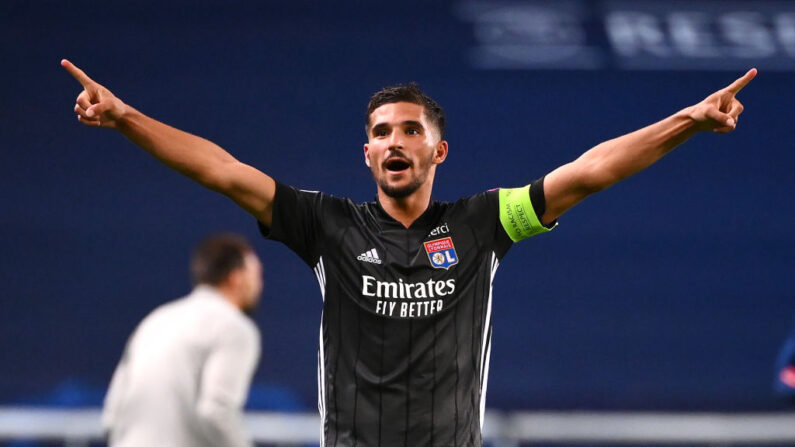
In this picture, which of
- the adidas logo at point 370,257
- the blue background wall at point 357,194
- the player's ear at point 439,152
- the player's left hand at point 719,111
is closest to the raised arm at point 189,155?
the adidas logo at point 370,257

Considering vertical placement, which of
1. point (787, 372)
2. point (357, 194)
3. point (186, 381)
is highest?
point (357, 194)

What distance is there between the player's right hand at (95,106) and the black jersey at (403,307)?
21.6 inches

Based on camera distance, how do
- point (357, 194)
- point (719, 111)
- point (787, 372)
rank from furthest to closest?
point (357, 194), point (787, 372), point (719, 111)

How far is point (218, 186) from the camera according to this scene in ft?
11.0

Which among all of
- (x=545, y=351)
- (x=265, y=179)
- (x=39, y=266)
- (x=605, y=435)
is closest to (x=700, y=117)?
(x=265, y=179)

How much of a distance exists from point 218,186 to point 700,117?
148 centimetres

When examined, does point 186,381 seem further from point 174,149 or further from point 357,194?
point 357,194

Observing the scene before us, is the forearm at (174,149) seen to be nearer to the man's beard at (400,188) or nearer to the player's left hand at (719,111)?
the man's beard at (400,188)

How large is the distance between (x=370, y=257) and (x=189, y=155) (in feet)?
2.08

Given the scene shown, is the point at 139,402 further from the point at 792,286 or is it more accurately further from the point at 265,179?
the point at 792,286

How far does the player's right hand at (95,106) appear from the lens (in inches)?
127

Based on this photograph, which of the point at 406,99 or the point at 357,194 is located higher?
the point at 357,194

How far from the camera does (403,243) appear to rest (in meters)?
3.39

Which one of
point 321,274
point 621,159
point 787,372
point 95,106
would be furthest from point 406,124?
point 787,372
